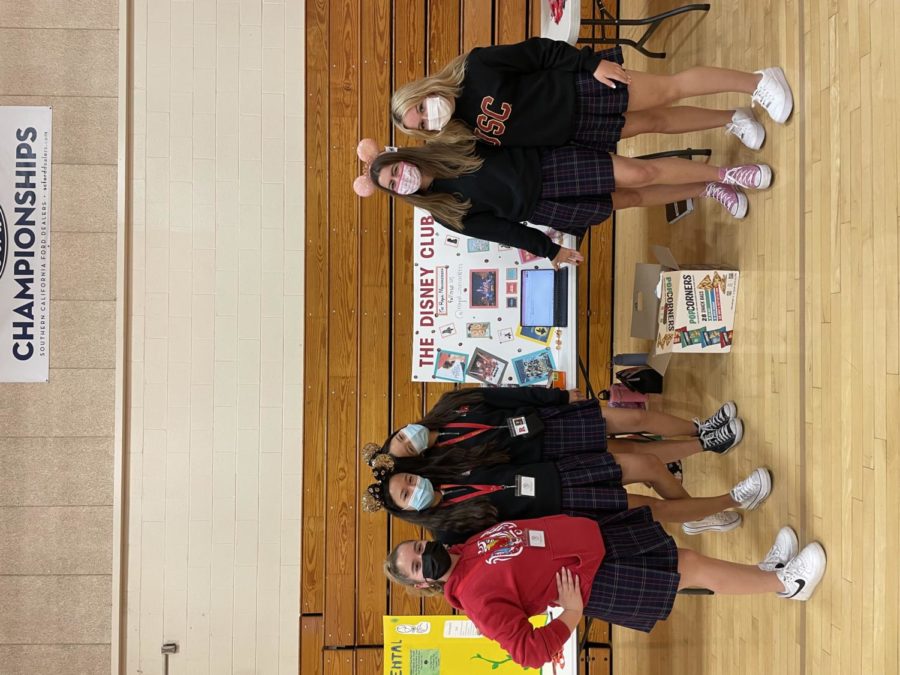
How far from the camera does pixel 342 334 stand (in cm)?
402

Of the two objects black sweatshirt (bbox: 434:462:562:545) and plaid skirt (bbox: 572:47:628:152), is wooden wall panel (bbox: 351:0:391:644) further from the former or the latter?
plaid skirt (bbox: 572:47:628:152)

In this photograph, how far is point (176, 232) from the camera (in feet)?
12.9

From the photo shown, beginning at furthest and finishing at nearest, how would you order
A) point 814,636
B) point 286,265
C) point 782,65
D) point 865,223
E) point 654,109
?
point 286,265
point 654,109
point 782,65
point 814,636
point 865,223

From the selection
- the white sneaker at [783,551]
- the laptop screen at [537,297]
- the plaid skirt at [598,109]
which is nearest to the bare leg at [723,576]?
the white sneaker at [783,551]

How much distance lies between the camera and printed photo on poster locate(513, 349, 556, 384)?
371cm

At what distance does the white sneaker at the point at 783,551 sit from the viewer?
2.52m

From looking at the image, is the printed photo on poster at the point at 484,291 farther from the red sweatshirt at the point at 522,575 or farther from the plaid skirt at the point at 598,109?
the red sweatshirt at the point at 522,575

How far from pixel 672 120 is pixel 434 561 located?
2.16 meters

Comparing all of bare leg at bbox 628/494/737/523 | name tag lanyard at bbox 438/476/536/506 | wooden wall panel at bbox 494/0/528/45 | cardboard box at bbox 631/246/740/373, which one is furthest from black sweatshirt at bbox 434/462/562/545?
wooden wall panel at bbox 494/0/528/45

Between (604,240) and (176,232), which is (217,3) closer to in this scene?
(176,232)

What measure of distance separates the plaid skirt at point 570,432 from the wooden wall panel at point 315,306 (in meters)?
1.60

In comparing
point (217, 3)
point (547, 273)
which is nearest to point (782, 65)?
point (547, 273)

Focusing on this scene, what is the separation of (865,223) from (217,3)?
371cm

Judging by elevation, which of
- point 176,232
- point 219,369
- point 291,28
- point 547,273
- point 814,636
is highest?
point 291,28
